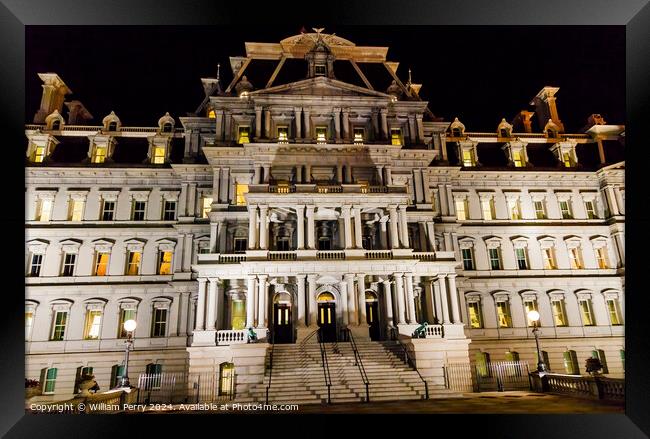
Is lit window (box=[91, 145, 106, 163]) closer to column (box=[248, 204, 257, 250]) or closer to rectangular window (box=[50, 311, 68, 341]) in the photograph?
rectangular window (box=[50, 311, 68, 341])

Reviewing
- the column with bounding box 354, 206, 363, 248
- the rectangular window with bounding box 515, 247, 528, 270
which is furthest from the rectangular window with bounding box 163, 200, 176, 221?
the rectangular window with bounding box 515, 247, 528, 270

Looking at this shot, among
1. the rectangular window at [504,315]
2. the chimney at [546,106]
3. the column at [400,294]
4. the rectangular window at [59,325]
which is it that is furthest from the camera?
the chimney at [546,106]

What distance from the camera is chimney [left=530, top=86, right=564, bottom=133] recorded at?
32.0 meters

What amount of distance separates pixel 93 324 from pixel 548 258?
2793cm

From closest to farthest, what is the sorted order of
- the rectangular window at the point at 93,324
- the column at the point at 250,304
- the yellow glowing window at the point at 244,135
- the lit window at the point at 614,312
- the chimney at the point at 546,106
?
the column at the point at 250,304 → the rectangular window at the point at 93,324 → the yellow glowing window at the point at 244,135 → the lit window at the point at 614,312 → the chimney at the point at 546,106

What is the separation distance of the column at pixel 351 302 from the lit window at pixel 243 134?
10969 mm

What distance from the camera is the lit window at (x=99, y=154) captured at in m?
26.6

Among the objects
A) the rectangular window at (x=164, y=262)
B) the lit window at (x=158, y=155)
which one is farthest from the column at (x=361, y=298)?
the lit window at (x=158, y=155)

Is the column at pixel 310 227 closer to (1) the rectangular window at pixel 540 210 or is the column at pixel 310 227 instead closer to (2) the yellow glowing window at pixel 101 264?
(2) the yellow glowing window at pixel 101 264

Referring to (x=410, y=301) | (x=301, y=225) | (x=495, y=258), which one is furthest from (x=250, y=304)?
(x=495, y=258)

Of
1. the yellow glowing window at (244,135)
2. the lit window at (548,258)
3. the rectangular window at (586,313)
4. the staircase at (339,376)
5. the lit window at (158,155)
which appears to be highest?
the yellow glowing window at (244,135)

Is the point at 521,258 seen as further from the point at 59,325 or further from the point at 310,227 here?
the point at 59,325

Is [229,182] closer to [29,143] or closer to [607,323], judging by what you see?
[29,143]
